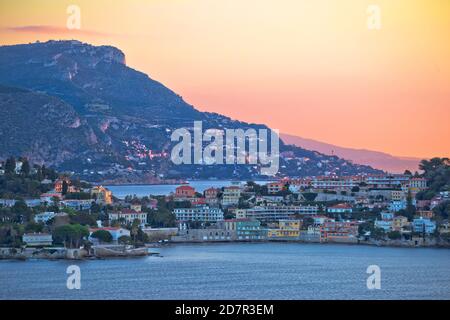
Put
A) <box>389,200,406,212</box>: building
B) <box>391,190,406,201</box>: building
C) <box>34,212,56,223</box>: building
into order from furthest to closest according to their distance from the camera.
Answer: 1. <box>391,190,406,201</box>: building
2. <box>389,200,406,212</box>: building
3. <box>34,212,56,223</box>: building

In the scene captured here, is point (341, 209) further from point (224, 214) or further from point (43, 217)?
point (43, 217)

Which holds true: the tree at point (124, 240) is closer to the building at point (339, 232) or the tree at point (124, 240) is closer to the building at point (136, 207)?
the building at point (339, 232)

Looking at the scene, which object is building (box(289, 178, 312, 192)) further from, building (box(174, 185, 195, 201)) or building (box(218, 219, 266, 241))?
building (box(218, 219, 266, 241))

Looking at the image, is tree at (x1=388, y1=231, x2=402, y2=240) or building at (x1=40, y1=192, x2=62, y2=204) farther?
building at (x1=40, y1=192, x2=62, y2=204)

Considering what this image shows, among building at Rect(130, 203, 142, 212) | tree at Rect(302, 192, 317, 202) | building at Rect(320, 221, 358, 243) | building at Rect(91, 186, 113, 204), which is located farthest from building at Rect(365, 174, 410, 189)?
building at Rect(130, 203, 142, 212)

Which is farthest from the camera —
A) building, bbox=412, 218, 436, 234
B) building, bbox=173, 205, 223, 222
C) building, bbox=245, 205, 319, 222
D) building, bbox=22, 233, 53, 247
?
building, bbox=245, 205, 319, 222

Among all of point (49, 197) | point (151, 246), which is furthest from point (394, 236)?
point (49, 197)
